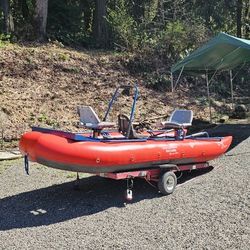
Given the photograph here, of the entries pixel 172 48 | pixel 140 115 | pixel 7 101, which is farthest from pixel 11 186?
pixel 172 48

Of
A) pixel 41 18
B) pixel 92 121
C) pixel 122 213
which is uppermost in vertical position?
pixel 41 18

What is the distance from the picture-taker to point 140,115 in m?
15.4

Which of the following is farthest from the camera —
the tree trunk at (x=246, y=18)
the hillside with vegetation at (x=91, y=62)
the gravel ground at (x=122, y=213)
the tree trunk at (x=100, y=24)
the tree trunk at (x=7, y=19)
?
the tree trunk at (x=246, y=18)

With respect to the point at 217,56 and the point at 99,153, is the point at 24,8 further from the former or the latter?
the point at 99,153

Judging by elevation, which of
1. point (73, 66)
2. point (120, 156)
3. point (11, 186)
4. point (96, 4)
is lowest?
point (11, 186)

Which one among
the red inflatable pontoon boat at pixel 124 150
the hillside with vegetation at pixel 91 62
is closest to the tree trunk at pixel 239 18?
the hillside with vegetation at pixel 91 62

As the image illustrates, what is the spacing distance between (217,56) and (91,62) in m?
5.00

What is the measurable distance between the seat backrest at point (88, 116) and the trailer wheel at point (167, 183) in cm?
141

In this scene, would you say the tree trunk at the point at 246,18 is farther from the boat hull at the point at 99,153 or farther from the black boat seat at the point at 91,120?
the black boat seat at the point at 91,120

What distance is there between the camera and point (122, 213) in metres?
6.58

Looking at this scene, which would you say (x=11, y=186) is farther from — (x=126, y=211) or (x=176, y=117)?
(x=176, y=117)

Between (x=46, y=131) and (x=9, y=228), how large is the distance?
165 centimetres

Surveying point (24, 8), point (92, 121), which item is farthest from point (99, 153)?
point (24, 8)

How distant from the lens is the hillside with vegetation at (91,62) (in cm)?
1420
